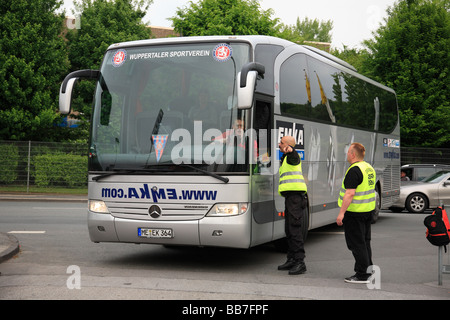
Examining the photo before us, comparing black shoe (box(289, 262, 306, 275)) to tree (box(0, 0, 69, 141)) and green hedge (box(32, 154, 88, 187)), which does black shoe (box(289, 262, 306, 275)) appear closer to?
green hedge (box(32, 154, 88, 187))

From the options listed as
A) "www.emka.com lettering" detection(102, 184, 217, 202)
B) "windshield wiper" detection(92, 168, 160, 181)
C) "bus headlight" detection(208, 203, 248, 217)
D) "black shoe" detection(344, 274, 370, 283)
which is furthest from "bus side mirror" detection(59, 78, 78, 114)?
"black shoe" detection(344, 274, 370, 283)

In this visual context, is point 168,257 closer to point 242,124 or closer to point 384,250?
point 242,124

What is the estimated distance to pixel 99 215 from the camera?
340 inches

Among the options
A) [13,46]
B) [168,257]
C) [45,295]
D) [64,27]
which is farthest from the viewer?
[64,27]

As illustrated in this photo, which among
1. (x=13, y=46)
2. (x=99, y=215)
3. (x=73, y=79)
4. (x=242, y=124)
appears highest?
(x=13, y=46)

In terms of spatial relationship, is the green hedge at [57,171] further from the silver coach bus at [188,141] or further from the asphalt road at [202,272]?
the silver coach bus at [188,141]

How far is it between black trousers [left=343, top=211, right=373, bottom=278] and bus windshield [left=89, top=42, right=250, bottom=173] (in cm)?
154

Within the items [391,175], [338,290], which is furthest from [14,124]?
[338,290]

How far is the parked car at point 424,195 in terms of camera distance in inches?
761

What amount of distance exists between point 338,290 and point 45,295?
10.9ft

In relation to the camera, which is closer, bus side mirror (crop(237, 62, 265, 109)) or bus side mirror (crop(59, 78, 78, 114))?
bus side mirror (crop(237, 62, 265, 109))

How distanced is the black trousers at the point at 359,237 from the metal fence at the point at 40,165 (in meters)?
18.1

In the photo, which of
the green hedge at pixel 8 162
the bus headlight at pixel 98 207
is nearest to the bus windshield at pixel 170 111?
the bus headlight at pixel 98 207

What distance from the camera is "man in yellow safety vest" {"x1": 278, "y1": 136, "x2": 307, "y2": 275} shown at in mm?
8258
